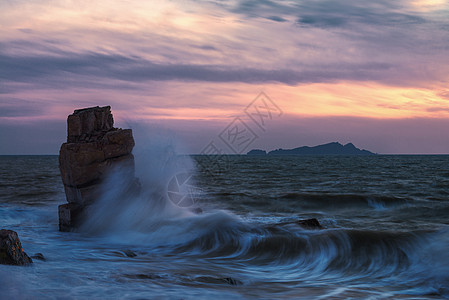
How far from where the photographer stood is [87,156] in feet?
36.9

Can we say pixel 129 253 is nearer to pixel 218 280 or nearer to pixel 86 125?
pixel 218 280

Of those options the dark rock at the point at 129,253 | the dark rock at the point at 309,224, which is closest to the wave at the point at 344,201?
the dark rock at the point at 309,224

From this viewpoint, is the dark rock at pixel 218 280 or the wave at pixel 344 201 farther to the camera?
the wave at pixel 344 201

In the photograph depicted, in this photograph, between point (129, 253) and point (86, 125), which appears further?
point (86, 125)

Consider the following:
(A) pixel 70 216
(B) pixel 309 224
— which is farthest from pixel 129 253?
(B) pixel 309 224

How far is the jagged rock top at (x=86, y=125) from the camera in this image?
1177 cm

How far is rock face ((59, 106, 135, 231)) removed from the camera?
11.2 metres

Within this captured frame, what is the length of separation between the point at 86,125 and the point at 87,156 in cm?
110

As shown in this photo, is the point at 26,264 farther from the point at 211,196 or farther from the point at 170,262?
the point at 211,196

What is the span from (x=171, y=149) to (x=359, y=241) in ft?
29.3

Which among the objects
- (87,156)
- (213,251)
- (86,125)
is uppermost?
(86,125)

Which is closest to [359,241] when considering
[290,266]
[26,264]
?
[290,266]

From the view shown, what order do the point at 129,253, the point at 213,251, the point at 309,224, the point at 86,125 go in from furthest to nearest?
1. the point at 86,125
2. the point at 309,224
3. the point at 213,251
4. the point at 129,253

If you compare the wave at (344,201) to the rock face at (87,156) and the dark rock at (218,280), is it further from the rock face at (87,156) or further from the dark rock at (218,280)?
the dark rock at (218,280)
